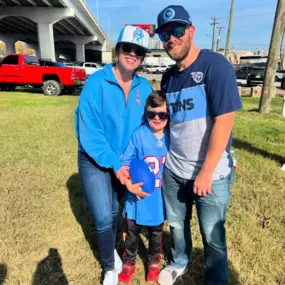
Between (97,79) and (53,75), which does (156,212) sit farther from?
(53,75)

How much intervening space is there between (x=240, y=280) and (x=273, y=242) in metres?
0.67

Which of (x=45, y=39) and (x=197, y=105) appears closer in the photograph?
(x=197, y=105)

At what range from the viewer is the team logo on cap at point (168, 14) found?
6.02ft

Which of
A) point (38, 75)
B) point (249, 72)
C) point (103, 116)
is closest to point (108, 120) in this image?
point (103, 116)

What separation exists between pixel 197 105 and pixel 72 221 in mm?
2251

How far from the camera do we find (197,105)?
6.05 feet

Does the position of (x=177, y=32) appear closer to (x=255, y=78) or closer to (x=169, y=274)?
(x=169, y=274)

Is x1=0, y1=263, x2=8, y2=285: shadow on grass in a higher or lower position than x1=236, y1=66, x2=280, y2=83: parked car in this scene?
lower

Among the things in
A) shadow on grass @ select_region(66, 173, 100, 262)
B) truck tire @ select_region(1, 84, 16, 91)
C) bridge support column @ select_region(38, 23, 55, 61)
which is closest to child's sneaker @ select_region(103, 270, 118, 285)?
shadow on grass @ select_region(66, 173, 100, 262)

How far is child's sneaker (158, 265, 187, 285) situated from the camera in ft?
8.18

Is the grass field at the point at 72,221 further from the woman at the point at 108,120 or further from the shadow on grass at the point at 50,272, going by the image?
the woman at the point at 108,120

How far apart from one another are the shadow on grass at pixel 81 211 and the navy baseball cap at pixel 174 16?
2.18 meters

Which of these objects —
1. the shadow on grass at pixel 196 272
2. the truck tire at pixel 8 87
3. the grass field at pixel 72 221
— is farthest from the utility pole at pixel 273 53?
the truck tire at pixel 8 87

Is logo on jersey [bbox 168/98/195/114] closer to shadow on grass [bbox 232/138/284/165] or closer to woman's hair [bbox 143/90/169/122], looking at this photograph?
woman's hair [bbox 143/90/169/122]
